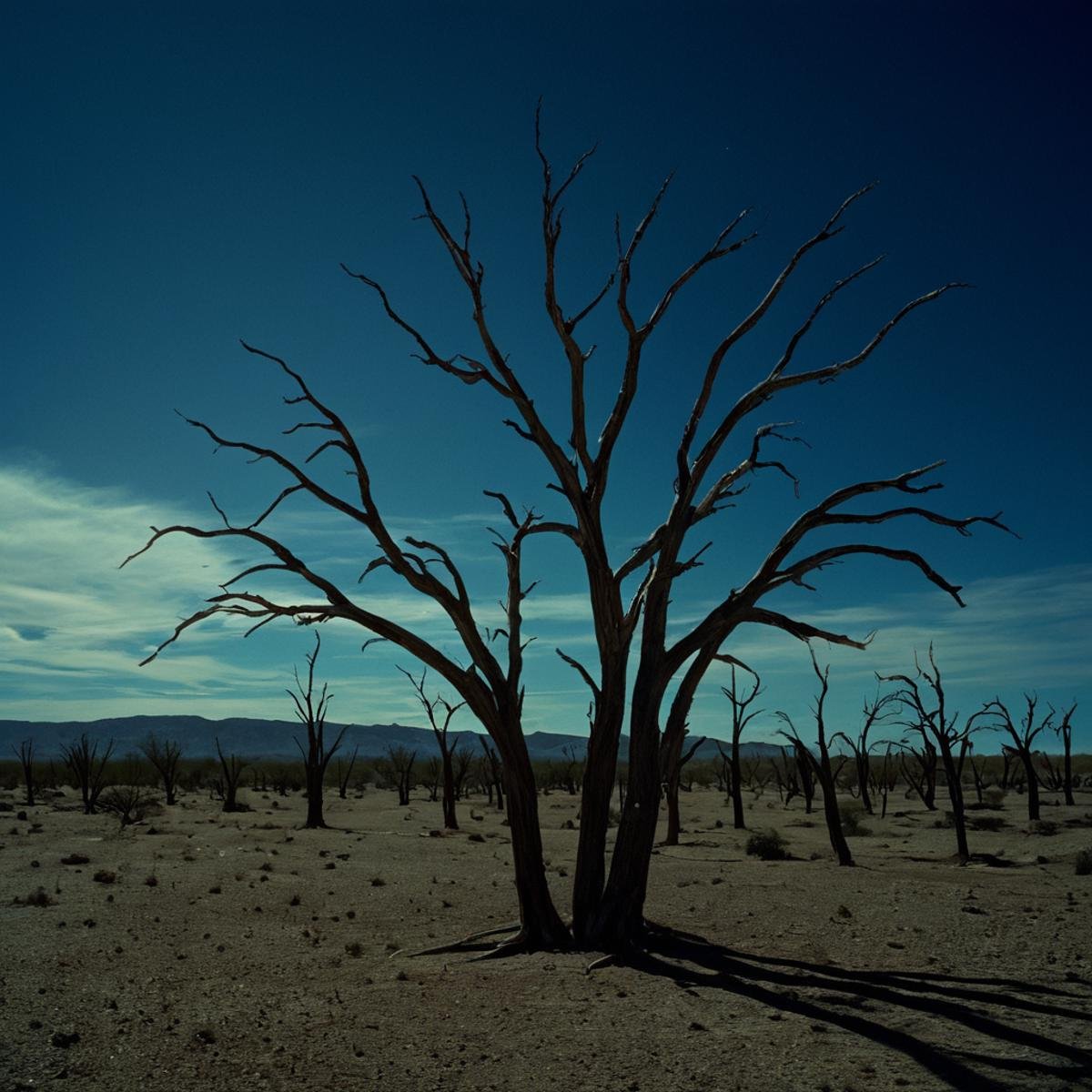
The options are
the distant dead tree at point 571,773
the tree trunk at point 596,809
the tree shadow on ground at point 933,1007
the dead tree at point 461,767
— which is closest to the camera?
the tree shadow on ground at point 933,1007

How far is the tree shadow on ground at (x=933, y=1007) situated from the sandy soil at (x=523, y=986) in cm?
3

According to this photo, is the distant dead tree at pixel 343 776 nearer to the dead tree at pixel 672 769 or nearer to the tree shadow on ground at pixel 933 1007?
the dead tree at pixel 672 769

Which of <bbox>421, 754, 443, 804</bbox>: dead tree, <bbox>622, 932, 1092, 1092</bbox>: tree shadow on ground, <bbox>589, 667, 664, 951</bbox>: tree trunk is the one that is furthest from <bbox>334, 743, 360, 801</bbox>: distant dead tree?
<bbox>622, 932, 1092, 1092</bbox>: tree shadow on ground

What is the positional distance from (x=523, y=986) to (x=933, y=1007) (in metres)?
3.73

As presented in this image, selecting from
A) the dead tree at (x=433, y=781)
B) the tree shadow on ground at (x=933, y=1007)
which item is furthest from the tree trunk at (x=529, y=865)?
the dead tree at (x=433, y=781)

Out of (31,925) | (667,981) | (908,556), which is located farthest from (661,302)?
(31,925)

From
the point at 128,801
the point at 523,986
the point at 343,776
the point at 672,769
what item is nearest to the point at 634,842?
the point at 523,986

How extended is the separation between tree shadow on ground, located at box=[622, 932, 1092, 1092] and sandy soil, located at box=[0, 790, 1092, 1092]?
1.3 inches

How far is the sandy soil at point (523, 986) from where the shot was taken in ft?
23.8

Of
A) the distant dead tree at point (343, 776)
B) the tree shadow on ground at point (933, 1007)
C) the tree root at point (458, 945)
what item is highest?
the distant dead tree at point (343, 776)

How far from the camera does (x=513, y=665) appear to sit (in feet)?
40.6

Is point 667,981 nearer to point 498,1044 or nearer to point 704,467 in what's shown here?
point 498,1044

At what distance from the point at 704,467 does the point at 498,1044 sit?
275 inches

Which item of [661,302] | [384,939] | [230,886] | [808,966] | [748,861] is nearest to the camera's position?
[808,966]
